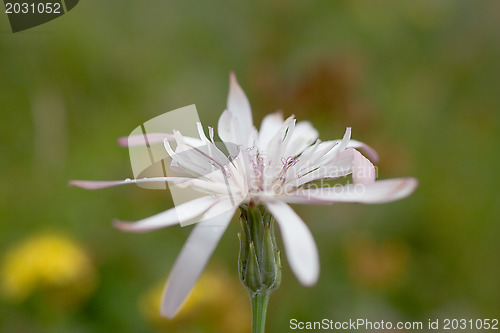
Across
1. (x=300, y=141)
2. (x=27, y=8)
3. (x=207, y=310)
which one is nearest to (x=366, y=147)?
(x=300, y=141)

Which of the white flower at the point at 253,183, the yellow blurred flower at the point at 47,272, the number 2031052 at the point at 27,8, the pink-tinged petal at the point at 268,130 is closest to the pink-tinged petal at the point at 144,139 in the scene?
the white flower at the point at 253,183

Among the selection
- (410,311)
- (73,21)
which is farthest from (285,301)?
(73,21)

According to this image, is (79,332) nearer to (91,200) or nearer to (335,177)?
(91,200)

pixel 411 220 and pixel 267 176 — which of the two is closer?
pixel 267 176

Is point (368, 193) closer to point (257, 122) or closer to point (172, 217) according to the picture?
point (172, 217)

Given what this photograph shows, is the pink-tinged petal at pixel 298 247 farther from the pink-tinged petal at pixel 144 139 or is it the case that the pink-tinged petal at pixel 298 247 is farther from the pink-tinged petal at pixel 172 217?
the pink-tinged petal at pixel 144 139

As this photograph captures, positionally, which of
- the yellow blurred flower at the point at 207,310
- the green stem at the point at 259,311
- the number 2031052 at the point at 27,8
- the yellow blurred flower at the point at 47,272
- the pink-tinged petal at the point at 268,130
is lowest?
the yellow blurred flower at the point at 207,310
